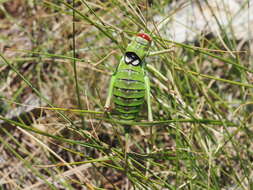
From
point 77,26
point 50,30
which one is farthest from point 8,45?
point 77,26

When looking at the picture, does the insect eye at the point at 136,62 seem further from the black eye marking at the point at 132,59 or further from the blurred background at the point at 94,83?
the blurred background at the point at 94,83

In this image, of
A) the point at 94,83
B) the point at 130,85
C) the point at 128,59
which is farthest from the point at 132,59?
the point at 94,83

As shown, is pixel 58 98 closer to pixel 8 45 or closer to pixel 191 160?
pixel 8 45

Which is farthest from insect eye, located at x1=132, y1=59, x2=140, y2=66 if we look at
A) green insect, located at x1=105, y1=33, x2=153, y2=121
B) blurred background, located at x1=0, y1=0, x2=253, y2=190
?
blurred background, located at x1=0, y1=0, x2=253, y2=190

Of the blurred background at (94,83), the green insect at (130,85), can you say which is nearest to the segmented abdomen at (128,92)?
the green insect at (130,85)

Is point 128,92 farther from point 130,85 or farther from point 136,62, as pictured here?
point 136,62

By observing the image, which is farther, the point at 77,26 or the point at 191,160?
the point at 77,26

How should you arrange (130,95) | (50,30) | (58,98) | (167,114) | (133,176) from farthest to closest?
(50,30), (58,98), (167,114), (133,176), (130,95)
